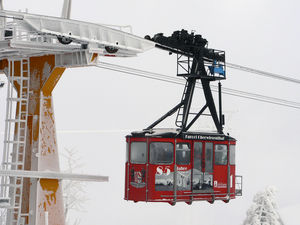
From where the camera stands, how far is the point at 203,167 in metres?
25.3

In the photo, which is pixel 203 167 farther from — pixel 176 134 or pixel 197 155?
pixel 176 134

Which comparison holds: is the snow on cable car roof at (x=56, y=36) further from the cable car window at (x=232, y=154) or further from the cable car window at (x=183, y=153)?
the cable car window at (x=232, y=154)

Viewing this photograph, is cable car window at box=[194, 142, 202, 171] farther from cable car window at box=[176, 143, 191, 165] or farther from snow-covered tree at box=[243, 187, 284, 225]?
snow-covered tree at box=[243, 187, 284, 225]

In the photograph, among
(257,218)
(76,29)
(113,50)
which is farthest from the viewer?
(257,218)

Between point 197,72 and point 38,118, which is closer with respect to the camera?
point 38,118

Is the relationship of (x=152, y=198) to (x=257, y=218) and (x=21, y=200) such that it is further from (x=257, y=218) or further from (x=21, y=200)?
(x=257, y=218)

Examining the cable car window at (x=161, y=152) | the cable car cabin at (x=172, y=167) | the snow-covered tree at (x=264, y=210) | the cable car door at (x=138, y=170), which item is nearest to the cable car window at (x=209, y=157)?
the cable car cabin at (x=172, y=167)

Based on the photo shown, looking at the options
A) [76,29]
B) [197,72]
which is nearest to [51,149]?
[76,29]

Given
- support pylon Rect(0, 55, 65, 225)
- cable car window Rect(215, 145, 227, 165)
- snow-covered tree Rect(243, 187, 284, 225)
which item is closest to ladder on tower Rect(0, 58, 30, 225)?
support pylon Rect(0, 55, 65, 225)

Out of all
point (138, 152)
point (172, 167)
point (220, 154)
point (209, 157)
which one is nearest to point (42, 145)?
point (138, 152)

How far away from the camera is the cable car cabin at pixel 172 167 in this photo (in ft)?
78.6

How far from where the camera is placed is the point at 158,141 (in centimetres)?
2408

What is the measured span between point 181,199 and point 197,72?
210 inches

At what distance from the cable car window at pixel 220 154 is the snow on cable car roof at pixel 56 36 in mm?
5679
